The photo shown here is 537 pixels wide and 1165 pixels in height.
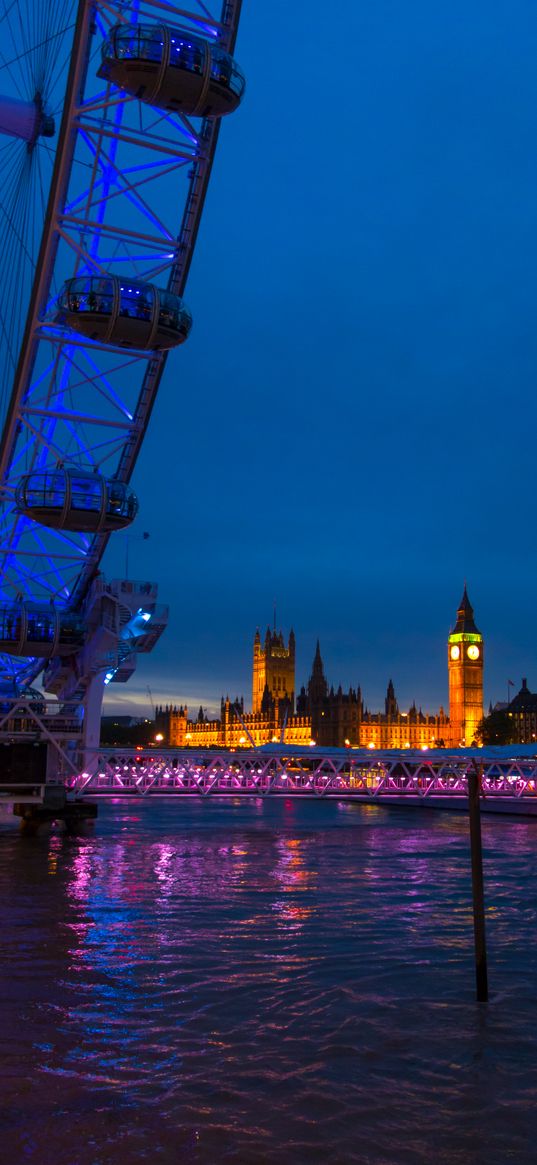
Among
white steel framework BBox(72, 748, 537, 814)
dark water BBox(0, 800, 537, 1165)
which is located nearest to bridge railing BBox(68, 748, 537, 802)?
white steel framework BBox(72, 748, 537, 814)

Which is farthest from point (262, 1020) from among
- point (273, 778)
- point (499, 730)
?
point (499, 730)

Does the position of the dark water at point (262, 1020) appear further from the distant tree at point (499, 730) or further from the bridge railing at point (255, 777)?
the distant tree at point (499, 730)

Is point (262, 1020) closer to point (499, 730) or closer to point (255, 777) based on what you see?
point (255, 777)

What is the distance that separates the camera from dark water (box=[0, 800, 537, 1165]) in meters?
11.0

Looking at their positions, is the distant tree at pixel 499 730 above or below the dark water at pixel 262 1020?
above

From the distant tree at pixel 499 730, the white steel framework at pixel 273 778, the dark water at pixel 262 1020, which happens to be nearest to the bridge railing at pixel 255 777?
the white steel framework at pixel 273 778

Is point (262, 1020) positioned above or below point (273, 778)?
below

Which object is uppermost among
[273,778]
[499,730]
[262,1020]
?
[499,730]

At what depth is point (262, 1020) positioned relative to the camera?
601 inches

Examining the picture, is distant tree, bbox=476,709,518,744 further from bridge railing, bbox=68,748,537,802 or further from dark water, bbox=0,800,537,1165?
dark water, bbox=0,800,537,1165

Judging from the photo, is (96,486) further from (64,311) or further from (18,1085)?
(18,1085)

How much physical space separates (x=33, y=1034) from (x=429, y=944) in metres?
9.09

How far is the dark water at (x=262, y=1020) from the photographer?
11.0m

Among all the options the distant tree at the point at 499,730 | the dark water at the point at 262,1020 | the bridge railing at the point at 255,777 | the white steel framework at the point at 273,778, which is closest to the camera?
the dark water at the point at 262,1020
